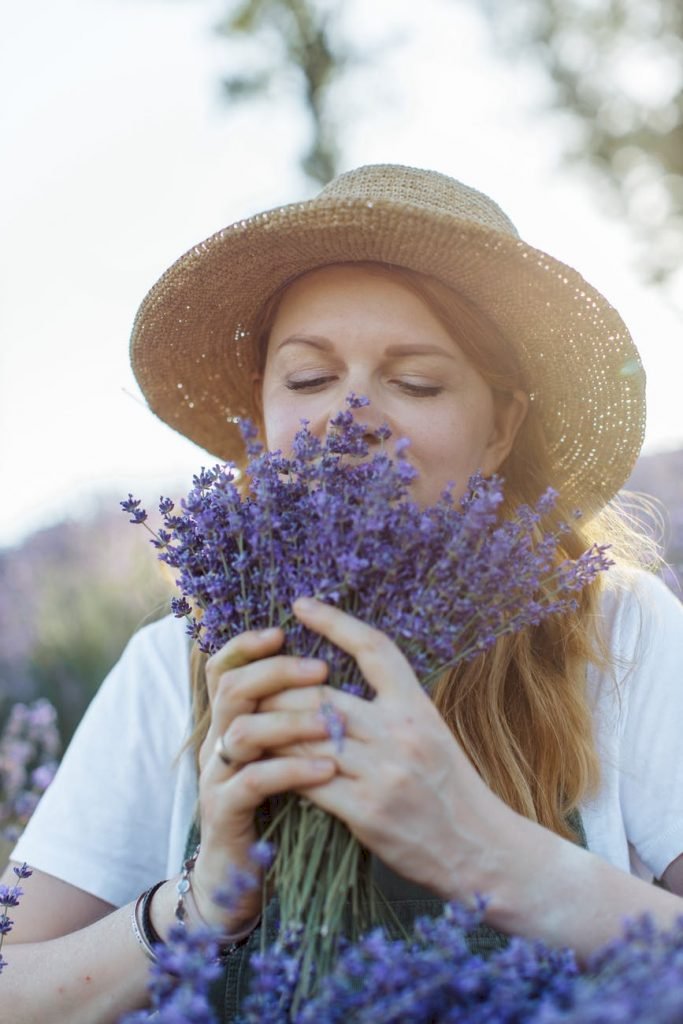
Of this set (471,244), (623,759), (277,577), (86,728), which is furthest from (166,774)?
(471,244)

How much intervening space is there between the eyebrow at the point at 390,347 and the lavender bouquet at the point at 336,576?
0.58 metres

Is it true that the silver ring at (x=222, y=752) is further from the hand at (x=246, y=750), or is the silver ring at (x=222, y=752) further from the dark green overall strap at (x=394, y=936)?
the dark green overall strap at (x=394, y=936)

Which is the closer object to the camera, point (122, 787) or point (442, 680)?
point (442, 680)

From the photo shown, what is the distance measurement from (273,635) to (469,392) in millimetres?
997

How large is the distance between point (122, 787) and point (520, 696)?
99 centimetres

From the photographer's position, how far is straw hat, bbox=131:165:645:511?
6.81 feet

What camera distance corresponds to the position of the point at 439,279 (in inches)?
86.3

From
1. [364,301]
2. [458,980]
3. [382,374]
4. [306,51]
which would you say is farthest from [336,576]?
[306,51]

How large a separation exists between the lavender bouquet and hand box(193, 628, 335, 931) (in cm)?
4

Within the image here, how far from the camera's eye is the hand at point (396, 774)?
1322 millimetres

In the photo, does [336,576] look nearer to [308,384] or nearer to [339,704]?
[339,704]

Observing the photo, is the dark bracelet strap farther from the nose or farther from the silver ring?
the nose

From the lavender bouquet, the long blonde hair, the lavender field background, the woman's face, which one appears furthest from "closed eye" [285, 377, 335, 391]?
the lavender field background

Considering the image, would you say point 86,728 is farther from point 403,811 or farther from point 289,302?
point 403,811
